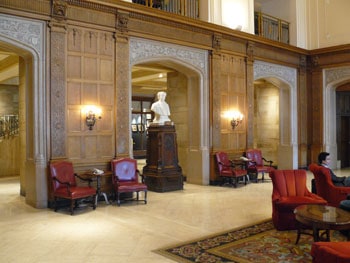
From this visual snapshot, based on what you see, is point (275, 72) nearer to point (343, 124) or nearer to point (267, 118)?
point (267, 118)

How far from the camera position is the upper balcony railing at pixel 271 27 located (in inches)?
444

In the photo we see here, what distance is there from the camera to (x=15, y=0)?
6270 mm

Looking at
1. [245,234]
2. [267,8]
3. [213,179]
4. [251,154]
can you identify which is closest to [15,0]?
[245,234]

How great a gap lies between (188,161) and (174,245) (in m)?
5.28

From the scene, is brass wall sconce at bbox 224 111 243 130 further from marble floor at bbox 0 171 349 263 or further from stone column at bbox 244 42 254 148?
marble floor at bbox 0 171 349 263

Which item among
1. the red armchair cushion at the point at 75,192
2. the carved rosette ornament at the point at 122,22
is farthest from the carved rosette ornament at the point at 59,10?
the red armchair cushion at the point at 75,192

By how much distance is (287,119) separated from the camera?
39.7 ft

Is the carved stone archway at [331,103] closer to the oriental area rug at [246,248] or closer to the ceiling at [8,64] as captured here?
the oriental area rug at [246,248]

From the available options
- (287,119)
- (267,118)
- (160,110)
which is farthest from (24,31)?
(267,118)

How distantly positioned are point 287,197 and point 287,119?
735cm

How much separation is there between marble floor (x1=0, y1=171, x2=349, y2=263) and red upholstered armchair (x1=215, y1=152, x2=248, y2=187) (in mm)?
858

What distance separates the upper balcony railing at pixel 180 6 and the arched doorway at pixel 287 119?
363 centimetres

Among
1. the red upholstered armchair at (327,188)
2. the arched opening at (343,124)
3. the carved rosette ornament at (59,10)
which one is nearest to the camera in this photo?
the red upholstered armchair at (327,188)

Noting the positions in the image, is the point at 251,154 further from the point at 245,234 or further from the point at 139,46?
the point at 245,234
